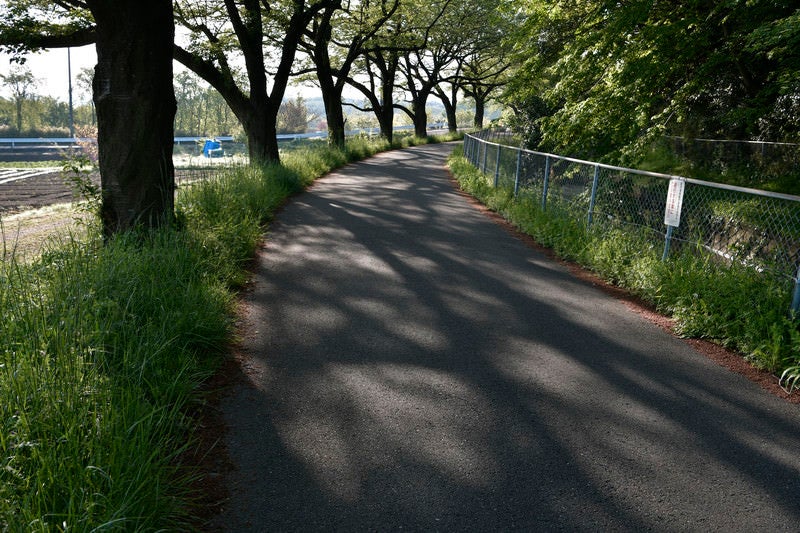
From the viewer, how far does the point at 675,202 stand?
738 cm

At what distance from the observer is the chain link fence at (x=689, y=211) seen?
625cm

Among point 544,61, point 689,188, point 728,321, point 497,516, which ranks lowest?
point 497,516

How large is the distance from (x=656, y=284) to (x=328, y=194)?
1077cm

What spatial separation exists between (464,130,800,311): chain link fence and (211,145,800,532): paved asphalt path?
126 cm

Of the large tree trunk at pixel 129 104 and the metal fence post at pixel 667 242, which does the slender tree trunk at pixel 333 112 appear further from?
the metal fence post at pixel 667 242

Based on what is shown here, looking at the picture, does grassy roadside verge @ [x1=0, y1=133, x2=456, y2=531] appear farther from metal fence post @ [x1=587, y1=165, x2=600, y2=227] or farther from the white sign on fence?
metal fence post @ [x1=587, y1=165, x2=600, y2=227]

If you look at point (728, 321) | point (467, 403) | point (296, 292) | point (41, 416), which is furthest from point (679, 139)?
point (41, 416)

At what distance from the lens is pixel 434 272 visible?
845 cm

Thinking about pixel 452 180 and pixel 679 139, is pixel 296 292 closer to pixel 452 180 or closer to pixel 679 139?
pixel 679 139

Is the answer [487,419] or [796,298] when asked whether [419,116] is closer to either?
[796,298]

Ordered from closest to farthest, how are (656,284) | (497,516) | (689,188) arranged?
(497,516)
(656,284)
(689,188)

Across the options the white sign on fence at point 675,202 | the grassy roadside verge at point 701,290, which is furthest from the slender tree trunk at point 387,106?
the white sign on fence at point 675,202

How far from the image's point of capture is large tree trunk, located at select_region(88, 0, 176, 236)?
285 inches

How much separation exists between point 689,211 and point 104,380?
6858 mm
